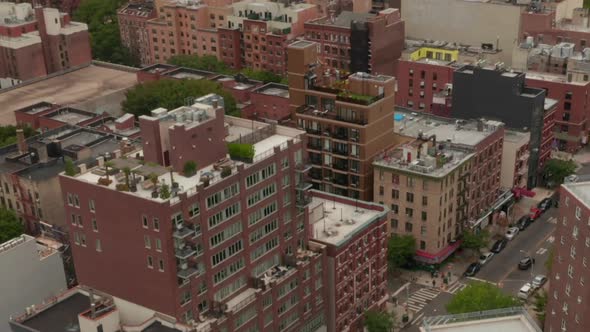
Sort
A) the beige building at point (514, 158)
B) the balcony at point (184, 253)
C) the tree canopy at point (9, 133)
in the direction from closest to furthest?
the balcony at point (184, 253) → the beige building at point (514, 158) → the tree canopy at point (9, 133)

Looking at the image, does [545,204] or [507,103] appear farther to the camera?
[507,103]

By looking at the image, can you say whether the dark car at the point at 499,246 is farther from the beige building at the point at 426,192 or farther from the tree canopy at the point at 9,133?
the tree canopy at the point at 9,133

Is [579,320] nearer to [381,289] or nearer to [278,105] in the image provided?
[381,289]

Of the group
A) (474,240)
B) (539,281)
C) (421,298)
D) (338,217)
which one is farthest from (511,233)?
(338,217)

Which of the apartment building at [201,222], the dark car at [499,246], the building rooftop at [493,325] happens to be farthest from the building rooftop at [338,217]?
the dark car at [499,246]

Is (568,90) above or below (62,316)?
above

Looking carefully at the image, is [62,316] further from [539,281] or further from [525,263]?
[525,263]
